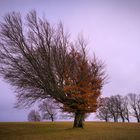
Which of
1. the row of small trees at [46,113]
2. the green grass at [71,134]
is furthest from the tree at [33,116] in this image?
the green grass at [71,134]

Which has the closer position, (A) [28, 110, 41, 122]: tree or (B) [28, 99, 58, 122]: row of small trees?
(B) [28, 99, 58, 122]: row of small trees

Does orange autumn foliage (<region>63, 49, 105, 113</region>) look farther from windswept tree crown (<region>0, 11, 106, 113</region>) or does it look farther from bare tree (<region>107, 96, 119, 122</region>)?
bare tree (<region>107, 96, 119, 122</region>)

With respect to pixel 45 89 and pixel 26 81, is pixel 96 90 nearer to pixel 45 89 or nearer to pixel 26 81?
pixel 45 89

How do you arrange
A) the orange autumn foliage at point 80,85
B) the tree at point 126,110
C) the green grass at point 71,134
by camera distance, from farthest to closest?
the tree at point 126,110 → the orange autumn foliage at point 80,85 → the green grass at point 71,134

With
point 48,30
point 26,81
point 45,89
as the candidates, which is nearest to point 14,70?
point 26,81

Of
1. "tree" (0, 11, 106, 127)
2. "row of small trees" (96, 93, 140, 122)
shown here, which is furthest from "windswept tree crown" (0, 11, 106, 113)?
"row of small trees" (96, 93, 140, 122)

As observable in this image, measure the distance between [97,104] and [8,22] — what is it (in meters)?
14.5

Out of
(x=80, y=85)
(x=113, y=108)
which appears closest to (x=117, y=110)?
(x=113, y=108)

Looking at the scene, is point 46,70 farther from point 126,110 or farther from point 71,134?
point 126,110

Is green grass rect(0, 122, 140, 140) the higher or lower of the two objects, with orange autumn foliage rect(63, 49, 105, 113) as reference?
lower

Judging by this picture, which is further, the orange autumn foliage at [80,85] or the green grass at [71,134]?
the orange autumn foliage at [80,85]

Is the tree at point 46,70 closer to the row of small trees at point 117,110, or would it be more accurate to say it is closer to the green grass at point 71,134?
the green grass at point 71,134


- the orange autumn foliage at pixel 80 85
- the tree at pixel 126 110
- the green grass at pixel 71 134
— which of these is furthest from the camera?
the tree at pixel 126 110

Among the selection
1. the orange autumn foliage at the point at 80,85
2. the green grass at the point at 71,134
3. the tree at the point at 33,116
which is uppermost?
the tree at the point at 33,116
